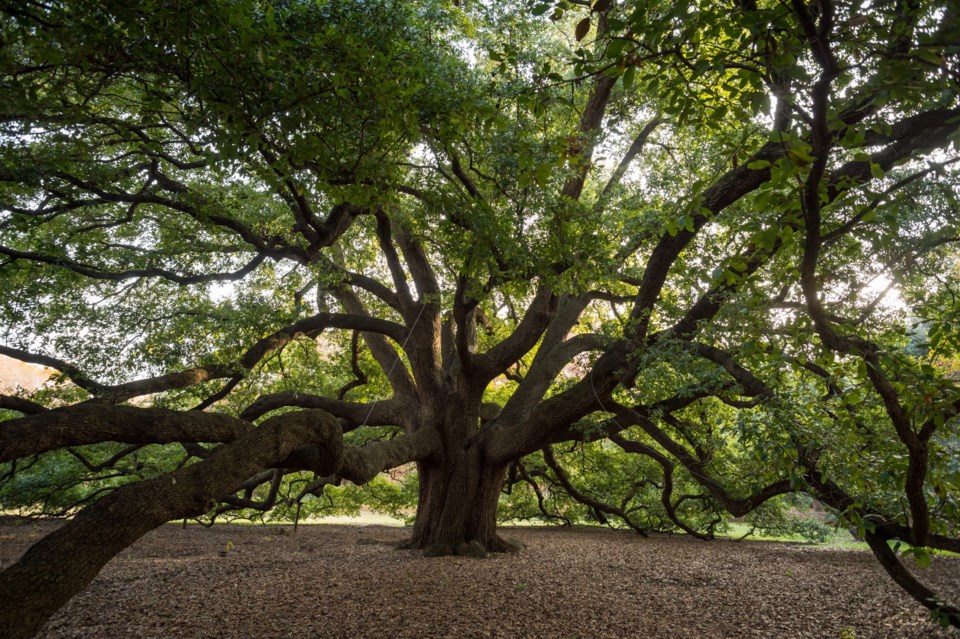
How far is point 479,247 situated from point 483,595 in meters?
3.19

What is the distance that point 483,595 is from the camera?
516 cm

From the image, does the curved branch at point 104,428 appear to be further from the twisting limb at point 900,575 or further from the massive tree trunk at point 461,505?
the massive tree trunk at point 461,505

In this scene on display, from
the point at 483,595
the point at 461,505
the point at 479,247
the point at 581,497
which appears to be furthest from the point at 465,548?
the point at 479,247

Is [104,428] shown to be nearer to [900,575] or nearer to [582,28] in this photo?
[582,28]

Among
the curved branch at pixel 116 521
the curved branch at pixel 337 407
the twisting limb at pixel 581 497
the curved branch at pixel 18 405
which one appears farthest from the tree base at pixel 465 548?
the curved branch at pixel 18 405

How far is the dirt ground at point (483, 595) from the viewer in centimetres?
422

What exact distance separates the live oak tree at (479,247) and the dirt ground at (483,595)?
1012 mm

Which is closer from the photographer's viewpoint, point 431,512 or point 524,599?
point 524,599

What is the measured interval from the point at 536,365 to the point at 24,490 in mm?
8309

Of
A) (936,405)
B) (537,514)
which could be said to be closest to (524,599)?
(936,405)

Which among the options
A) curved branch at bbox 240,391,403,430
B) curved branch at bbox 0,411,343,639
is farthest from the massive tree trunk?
curved branch at bbox 0,411,343,639

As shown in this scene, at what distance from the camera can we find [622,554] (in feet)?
27.5

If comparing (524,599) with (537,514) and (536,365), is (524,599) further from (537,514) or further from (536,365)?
(537,514)

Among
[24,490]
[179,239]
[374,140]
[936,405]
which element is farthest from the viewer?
[24,490]
